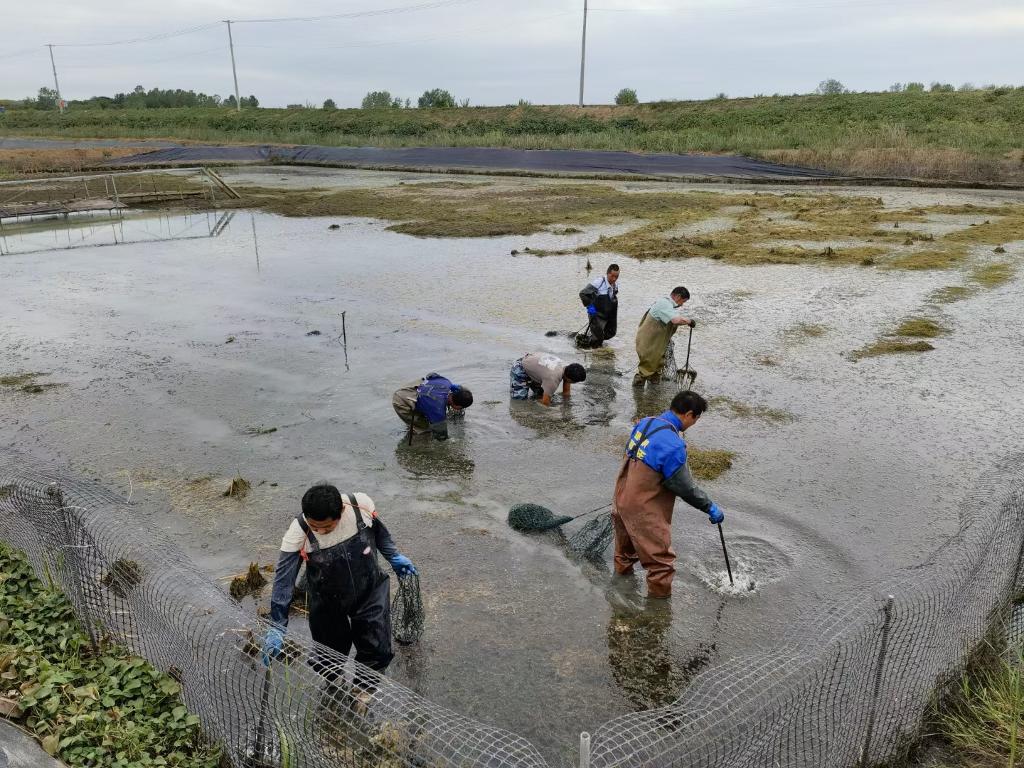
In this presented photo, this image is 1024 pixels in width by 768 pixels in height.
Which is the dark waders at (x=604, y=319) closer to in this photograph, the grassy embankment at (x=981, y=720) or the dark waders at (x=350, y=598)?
the grassy embankment at (x=981, y=720)

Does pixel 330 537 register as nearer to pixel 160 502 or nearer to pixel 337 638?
pixel 337 638

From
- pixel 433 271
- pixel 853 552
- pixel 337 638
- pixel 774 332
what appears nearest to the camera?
pixel 337 638

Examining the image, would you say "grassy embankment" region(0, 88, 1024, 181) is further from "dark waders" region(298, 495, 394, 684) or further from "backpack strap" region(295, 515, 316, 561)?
"backpack strap" region(295, 515, 316, 561)

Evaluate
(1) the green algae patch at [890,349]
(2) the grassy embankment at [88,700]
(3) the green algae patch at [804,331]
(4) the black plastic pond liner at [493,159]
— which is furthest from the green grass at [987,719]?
(4) the black plastic pond liner at [493,159]

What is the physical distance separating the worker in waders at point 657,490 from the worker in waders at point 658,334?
4.11 m

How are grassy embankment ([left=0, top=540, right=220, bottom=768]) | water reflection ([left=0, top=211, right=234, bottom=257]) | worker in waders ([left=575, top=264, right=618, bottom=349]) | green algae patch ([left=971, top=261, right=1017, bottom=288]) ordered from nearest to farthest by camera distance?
grassy embankment ([left=0, top=540, right=220, bottom=768]) → worker in waders ([left=575, top=264, right=618, bottom=349]) → green algae patch ([left=971, top=261, right=1017, bottom=288]) → water reflection ([left=0, top=211, right=234, bottom=257])

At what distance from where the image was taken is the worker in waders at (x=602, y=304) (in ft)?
36.1

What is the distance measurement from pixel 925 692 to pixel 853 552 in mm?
2085

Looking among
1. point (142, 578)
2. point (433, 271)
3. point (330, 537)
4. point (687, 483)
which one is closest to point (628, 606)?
point (687, 483)

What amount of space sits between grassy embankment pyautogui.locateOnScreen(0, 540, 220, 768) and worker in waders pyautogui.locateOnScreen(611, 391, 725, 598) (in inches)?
124

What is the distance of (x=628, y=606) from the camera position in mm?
5828

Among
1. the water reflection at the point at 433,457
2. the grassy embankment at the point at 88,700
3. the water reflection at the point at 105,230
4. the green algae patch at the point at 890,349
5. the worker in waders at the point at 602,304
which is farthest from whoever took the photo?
the water reflection at the point at 105,230

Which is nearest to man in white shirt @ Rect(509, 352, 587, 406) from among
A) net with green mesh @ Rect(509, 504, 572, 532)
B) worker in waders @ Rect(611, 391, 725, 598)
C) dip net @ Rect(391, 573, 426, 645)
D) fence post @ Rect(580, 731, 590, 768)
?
net with green mesh @ Rect(509, 504, 572, 532)

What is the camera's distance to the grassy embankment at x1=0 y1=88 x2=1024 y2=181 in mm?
32219
